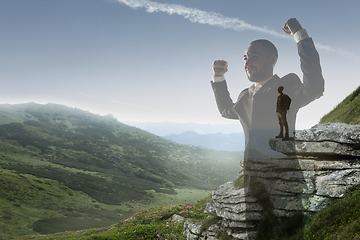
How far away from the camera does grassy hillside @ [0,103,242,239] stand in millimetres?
62531

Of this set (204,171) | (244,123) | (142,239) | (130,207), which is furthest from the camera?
(204,171)

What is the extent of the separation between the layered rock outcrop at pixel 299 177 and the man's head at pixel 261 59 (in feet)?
7.25

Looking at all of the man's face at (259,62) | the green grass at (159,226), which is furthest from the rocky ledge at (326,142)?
the green grass at (159,226)

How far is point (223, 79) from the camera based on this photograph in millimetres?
6879

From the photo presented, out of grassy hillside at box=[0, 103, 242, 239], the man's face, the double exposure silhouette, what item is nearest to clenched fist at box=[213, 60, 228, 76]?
the double exposure silhouette

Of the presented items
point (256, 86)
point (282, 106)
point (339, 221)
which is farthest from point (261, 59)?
point (339, 221)

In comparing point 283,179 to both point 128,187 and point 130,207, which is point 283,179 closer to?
point 130,207

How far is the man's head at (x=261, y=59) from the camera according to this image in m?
5.77

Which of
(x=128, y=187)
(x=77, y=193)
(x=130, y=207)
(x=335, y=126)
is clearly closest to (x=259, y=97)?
(x=335, y=126)

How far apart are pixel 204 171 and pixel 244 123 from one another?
180m

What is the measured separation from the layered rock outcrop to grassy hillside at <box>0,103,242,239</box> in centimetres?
5154

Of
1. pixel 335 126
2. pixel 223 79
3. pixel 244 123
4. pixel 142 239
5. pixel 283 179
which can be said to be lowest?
pixel 142 239

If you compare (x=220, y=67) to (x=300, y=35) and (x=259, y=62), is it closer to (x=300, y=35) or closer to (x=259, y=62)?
(x=259, y=62)

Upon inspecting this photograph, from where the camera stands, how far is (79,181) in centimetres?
10738
